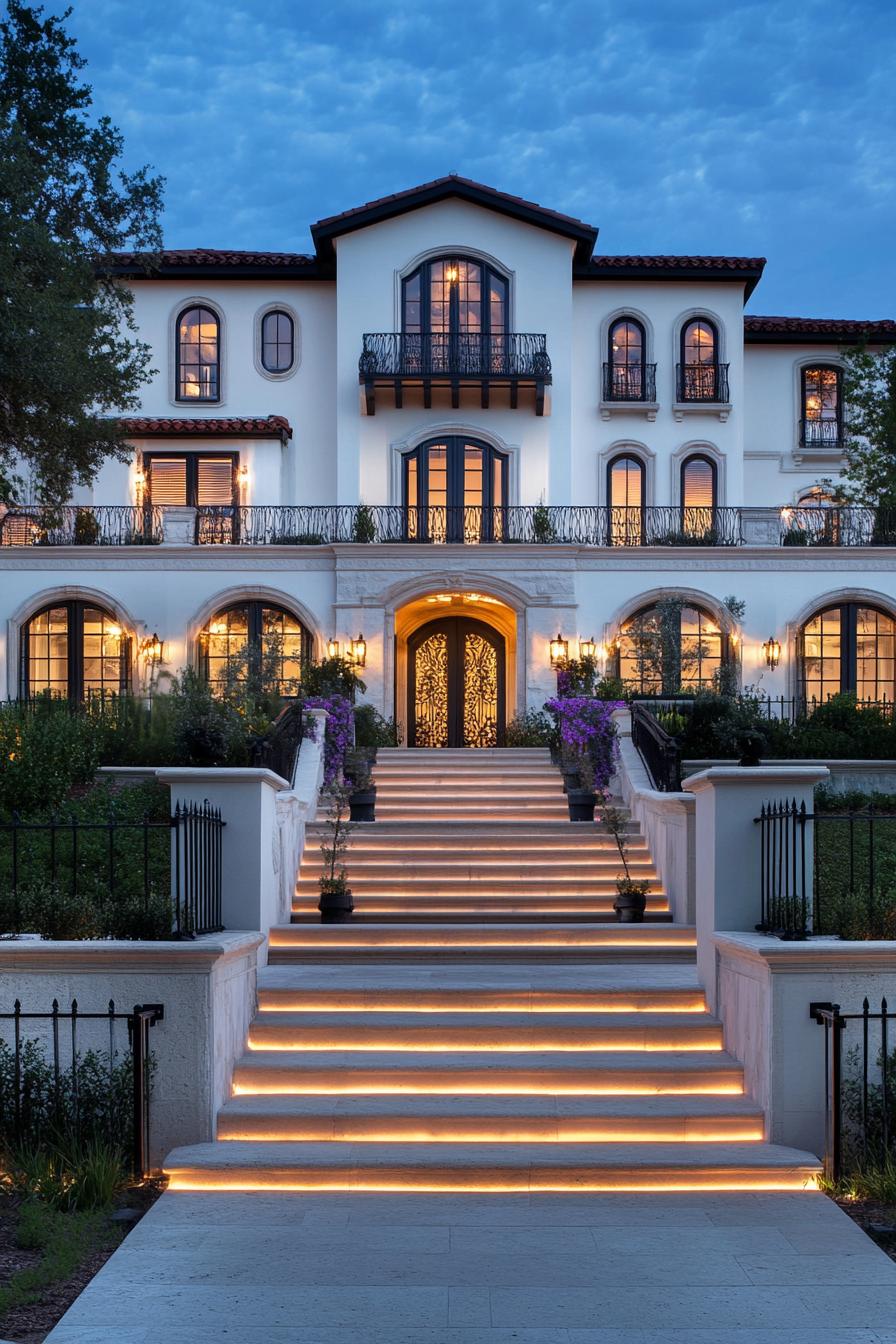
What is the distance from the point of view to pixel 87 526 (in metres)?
26.7

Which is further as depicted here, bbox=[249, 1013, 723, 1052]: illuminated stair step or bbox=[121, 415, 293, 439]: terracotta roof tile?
bbox=[121, 415, 293, 439]: terracotta roof tile

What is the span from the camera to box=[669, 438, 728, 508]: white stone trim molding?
94.9 feet

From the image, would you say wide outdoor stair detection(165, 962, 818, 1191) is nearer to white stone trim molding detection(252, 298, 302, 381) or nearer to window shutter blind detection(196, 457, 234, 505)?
window shutter blind detection(196, 457, 234, 505)

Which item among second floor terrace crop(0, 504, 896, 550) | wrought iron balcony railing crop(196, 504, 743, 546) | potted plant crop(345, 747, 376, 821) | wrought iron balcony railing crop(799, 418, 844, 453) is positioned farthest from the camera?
wrought iron balcony railing crop(799, 418, 844, 453)

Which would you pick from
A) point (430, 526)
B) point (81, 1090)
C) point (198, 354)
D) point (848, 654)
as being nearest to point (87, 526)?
point (198, 354)

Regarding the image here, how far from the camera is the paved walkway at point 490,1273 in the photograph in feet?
17.9

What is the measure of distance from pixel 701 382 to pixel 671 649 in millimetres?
7509

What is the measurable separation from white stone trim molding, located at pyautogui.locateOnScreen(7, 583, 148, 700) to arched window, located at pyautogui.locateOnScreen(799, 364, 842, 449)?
1601 centimetres

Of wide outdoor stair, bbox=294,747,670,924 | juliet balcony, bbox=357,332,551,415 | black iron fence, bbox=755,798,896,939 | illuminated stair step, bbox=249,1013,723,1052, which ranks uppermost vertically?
juliet balcony, bbox=357,332,551,415

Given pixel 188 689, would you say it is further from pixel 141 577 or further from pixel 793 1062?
pixel 793 1062

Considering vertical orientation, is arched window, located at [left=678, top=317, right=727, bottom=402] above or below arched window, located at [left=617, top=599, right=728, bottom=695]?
above

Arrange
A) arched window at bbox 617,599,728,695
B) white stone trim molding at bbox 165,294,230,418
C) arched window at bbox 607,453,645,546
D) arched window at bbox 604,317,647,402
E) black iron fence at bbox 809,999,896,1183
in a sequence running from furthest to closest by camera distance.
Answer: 1. arched window at bbox 604,317,647,402
2. arched window at bbox 607,453,645,546
3. white stone trim molding at bbox 165,294,230,418
4. arched window at bbox 617,599,728,695
5. black iron fence at bbox 809,999,896,1183

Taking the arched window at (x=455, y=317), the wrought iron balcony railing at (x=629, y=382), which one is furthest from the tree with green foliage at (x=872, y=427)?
the arched window at (x=455, y=317)

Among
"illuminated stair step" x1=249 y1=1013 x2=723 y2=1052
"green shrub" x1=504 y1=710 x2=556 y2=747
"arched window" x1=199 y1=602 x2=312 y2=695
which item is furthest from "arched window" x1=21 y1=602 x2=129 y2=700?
"illuminated stair step" x1=249 y1=1013 x2=723 y2=1052
